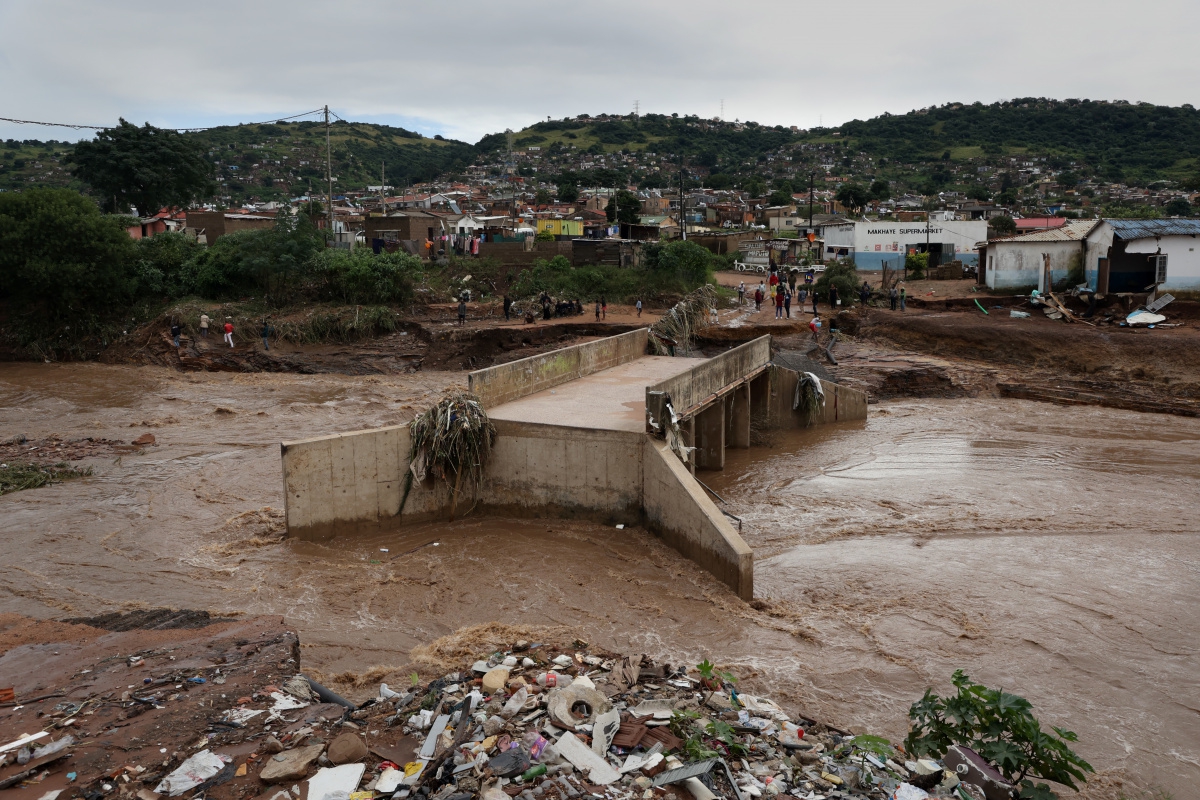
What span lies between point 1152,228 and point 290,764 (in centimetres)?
3519

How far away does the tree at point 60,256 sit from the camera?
31.9 meters

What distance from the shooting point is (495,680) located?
7.41 meters

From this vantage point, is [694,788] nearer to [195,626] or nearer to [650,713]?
[650,713]

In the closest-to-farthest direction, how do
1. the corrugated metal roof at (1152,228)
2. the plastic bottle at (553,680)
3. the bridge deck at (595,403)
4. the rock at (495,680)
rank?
the rock at (495,680) → the plastic bottle at (553,680) → the bridge deck at (595,403) → the corrugated metal roof at (1152,228)

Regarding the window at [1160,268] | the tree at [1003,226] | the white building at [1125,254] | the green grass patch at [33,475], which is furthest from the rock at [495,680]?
the tree at [1003,226]

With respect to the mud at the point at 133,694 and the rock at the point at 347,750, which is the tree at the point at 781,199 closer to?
the mud at the point at 133,694

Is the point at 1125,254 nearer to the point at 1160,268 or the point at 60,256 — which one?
the point at 1160,268

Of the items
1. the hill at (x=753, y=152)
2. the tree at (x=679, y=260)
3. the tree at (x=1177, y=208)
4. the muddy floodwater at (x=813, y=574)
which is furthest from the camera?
the hill at (x=753, y=152)

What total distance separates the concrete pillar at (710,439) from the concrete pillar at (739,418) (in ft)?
6.25

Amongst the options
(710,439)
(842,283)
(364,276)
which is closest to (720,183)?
(842,283)

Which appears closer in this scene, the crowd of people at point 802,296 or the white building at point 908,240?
the crowd of people at point 802,296

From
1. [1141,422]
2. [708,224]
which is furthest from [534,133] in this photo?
[1141,422]

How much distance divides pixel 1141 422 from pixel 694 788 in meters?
22.4

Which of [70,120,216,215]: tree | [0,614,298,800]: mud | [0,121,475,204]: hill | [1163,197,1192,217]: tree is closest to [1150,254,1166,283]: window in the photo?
[0,614,298,800]: mud
